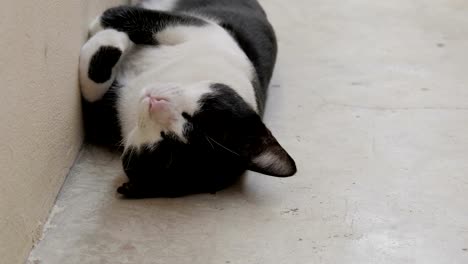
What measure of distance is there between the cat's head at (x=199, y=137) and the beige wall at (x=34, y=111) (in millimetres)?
200

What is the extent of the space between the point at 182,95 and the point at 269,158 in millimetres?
266

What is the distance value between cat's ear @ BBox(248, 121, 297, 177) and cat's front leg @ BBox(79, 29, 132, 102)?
1.62 feet

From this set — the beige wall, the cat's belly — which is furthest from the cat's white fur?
the beige wall

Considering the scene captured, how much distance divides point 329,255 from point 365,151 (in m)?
0.51

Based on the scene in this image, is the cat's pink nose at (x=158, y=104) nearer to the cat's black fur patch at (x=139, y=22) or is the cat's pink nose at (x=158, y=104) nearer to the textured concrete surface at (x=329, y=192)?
the textured concrete surface at (x=329, y=192)

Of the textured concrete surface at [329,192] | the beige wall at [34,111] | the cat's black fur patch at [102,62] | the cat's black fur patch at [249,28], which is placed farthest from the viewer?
the cat's black fur patch at [249,28]

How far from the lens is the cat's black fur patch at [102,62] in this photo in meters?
1.76

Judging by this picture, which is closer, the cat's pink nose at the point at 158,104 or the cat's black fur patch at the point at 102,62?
the cat's pink nose at the point at 158,104

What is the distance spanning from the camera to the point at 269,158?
1.59m

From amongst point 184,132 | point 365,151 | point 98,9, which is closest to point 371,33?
point 365,151

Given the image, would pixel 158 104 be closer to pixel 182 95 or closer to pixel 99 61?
pixel 182 95

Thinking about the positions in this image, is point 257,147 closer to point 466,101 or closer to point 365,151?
point 365,151

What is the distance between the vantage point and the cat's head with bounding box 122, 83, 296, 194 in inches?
61.0

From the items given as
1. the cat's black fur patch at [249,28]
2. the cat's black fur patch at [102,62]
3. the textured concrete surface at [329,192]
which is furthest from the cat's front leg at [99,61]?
the cat's black fur patch at [249,28]
